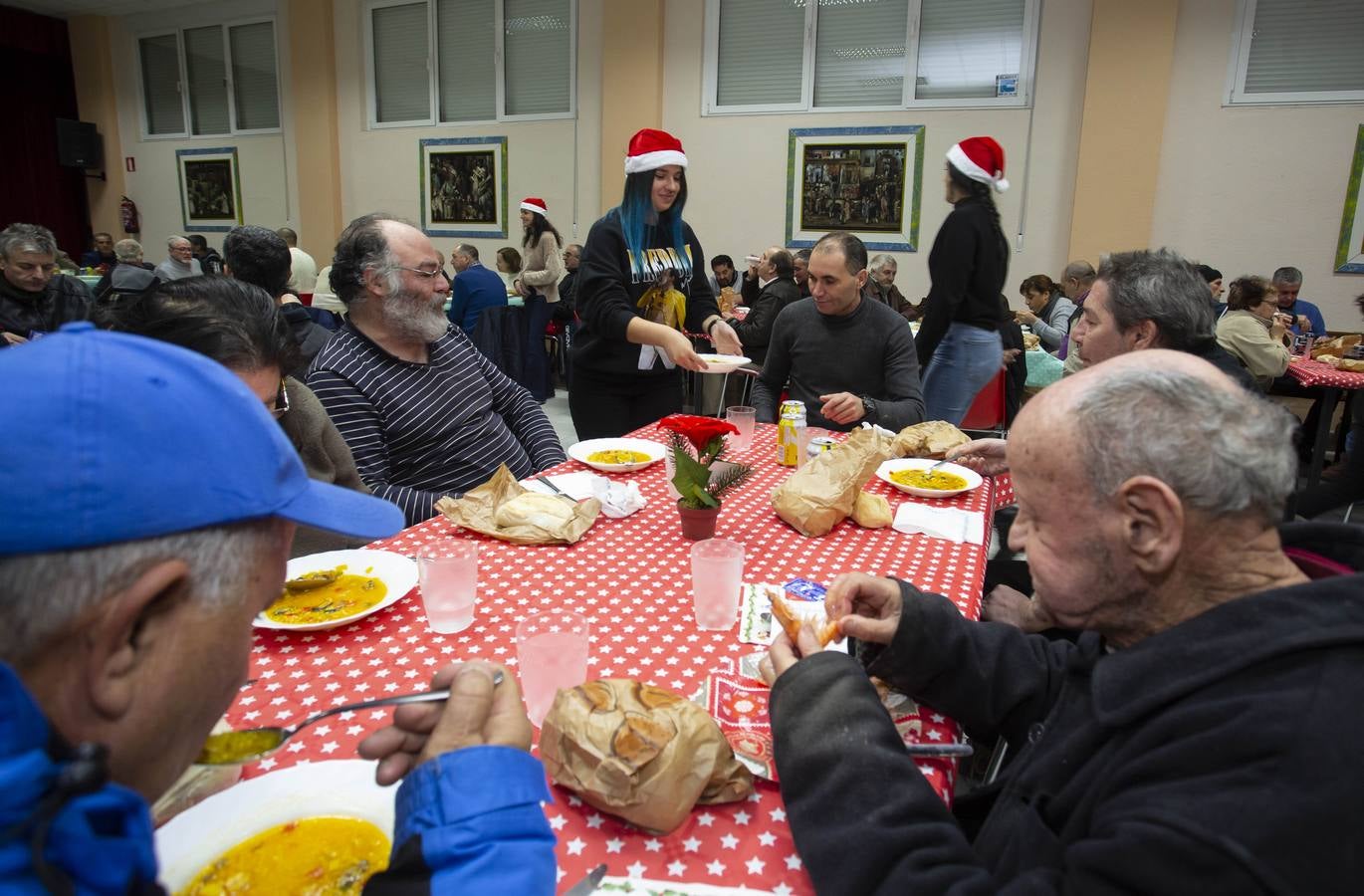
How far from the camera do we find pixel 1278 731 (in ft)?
2.30

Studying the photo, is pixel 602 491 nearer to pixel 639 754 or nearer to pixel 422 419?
pixel 422 419

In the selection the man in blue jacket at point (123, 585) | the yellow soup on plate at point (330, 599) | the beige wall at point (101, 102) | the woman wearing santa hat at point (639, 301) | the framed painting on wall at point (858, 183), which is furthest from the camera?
the beige wall at point (101, 102)

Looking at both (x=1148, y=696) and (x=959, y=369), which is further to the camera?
(x=959, y=369)

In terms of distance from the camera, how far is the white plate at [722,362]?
2.85 meters

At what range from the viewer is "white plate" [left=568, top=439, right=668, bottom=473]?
7.80 ft

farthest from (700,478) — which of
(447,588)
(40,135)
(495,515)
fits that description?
(40,135)

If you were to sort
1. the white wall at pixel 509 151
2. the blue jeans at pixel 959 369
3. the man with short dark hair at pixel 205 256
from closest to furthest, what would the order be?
the blue jeans at pixel 959 369, the white wall at pixel 509 151, the man with short dark hair at pixel 205 256

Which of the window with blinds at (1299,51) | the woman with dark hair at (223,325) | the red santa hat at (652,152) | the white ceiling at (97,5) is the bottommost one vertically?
the woman with dark hair at (223,325)

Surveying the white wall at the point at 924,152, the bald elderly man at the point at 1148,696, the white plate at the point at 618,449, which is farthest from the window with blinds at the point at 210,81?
the bald elderly man at the point at 1148,696

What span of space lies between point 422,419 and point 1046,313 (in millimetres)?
6543

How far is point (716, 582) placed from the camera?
144 cm

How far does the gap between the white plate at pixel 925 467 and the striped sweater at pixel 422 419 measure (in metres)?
1.14

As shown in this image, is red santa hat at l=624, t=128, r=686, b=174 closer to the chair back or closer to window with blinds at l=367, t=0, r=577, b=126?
the chair back

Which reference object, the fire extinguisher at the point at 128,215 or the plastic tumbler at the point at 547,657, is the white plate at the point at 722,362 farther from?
the fire extinguisher at the point at 128,215
